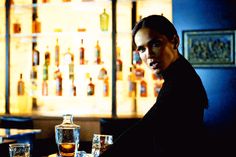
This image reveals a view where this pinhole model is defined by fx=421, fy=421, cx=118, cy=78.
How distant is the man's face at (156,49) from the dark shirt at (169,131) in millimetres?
184

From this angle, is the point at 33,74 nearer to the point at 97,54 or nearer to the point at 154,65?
the point at 97,54

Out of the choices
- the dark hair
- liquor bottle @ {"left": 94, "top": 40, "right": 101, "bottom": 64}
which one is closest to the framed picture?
liquor bottle @ {"left": 94, "top": 40, "right": 101, "bottom": 64}

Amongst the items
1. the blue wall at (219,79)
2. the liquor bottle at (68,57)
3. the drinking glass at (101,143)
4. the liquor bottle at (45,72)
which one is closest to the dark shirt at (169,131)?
the drinking glass at (101,143)

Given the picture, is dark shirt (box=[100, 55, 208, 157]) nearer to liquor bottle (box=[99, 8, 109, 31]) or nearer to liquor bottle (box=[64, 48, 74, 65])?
→ liquor bottle (box=[99, 8, 109, 31])

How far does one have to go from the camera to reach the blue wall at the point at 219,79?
4.50 meters

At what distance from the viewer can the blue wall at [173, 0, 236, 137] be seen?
14.8 feet

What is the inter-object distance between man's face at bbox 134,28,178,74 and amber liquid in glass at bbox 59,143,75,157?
18.4 inches

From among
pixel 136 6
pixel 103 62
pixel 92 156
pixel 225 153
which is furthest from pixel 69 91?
pixel 92 156

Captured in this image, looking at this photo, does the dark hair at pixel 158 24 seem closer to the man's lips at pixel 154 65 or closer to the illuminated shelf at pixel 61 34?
the man's lips at pixel 154 65

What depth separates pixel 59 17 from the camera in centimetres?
556

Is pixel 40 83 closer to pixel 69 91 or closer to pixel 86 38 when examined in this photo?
pixel 69 91

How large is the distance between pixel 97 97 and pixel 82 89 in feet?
0.75

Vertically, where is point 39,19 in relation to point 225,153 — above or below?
above

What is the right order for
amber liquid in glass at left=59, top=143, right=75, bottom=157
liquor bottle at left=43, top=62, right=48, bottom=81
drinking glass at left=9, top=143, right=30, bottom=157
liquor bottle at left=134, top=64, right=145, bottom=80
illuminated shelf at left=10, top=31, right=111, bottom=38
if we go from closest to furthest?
drinking glass at left=9, top=143, right=30, bottom=157 < amber liquid in glass at left=59, top=143, right=75, bottom=157 < liquor bottle at left=134, top=64, right=145, bottom=80 < illuminated shelf at left=10, top=31, right=111, bottom=38 < liquor bottle at left=43, top=62, right=48, bottom=81
